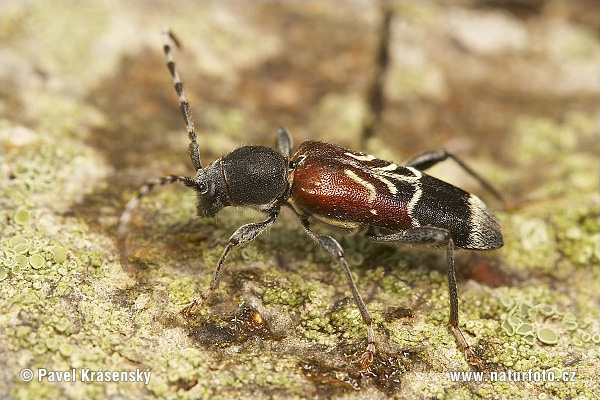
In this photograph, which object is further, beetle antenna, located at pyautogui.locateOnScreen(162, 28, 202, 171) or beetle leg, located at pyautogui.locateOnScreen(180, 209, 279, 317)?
beetle antenna, located at pyautogui.locateOnScreen(162, 28, 202, 171)

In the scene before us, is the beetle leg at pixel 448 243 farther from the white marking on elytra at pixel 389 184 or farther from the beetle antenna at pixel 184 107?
the beetle antenna at pixel 184 107

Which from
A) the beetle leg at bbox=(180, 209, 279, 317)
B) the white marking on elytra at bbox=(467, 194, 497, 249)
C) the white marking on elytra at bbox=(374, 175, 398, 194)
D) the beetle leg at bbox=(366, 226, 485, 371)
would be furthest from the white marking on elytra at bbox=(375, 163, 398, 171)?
the beetle leg at bbox=(180, 209, 279, 317)

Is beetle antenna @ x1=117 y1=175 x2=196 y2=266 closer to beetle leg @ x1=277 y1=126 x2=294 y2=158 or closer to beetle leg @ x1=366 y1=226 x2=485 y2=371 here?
beetle leg @ x1=277 y1=126 x2=294 y2=158

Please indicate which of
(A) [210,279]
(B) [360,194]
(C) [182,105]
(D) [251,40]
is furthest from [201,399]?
(D) [251,40]

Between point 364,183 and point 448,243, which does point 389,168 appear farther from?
point 448,243

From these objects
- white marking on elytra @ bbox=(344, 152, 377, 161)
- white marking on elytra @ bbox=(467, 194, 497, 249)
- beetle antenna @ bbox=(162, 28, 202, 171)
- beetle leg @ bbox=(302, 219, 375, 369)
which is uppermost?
beetle antenna @ bbox=(162, 28, 202, 171)

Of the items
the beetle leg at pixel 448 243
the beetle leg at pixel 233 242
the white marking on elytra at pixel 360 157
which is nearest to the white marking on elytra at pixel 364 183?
the white marking on elytra at pixel 360 157
